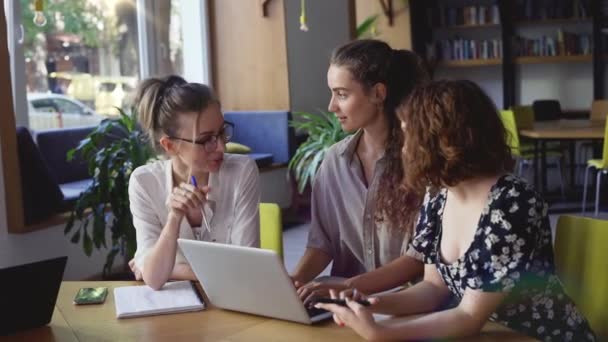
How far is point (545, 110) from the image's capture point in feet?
26.6

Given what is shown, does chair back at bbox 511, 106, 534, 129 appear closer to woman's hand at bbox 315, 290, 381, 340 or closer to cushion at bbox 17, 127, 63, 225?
cushion at bbox 17, 127, 63, 225

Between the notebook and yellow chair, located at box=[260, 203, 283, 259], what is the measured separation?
0.45 meters

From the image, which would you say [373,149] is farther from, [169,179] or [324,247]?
[169,179]

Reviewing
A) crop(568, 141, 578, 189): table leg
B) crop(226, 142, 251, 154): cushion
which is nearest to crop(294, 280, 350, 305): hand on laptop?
crop(226, 142, 251, 154): cushion

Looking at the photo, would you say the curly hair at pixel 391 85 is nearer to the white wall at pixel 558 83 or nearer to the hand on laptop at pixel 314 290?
the hand on laptop at pixel 314 290

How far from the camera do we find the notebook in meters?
1.75

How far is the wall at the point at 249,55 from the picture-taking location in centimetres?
667

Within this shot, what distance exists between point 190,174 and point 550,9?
6798 mm

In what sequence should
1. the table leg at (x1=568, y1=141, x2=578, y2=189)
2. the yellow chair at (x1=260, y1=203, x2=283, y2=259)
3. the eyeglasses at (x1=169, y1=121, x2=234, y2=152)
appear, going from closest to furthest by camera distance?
the eyeglasses at (x1=169, y1=121, x2=234, y2=152) < the yellow chair at (x1=260, y1=203, x2=283, y2=259) < the table leg at (x1=568, y1=141, x2=578, y2=189)

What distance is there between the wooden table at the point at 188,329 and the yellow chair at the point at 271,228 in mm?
630

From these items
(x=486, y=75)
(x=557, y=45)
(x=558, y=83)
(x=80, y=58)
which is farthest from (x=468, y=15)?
(x=80, y=58)

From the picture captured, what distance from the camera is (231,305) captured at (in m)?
1.74

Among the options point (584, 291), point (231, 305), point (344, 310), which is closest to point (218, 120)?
point (231, 305)

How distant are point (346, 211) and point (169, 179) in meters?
0.51
